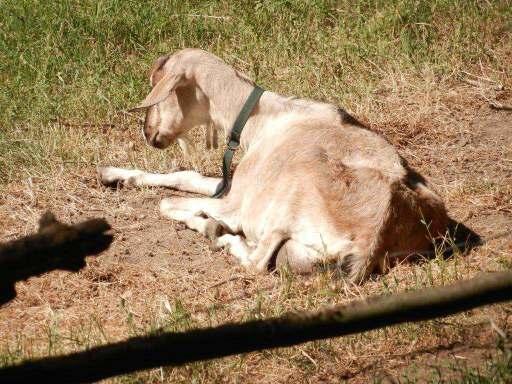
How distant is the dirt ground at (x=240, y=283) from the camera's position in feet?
12.2

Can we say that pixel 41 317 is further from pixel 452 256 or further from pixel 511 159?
pixel 511 159

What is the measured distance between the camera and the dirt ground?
3.71 metres

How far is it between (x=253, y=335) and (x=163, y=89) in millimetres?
4296

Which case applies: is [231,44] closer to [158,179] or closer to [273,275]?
[158,179]

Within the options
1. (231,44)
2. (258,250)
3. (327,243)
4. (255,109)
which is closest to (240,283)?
(258,250)

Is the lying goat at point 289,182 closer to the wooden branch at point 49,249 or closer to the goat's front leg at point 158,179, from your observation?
the goat's front leg at point 158,179

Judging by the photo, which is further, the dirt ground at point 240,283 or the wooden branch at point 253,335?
the dirt ground at point 240,283

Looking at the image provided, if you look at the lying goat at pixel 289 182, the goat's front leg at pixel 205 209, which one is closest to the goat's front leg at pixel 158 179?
the lying goat at pixel 289 182

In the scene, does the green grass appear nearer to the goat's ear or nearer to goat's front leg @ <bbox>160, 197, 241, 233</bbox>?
the goat's ear

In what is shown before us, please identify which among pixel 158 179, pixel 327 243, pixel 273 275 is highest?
pixel 327 243

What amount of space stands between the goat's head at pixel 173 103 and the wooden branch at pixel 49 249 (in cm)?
411

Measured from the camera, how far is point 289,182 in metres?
5.11

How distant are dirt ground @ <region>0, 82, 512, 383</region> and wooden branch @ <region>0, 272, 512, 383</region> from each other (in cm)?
143

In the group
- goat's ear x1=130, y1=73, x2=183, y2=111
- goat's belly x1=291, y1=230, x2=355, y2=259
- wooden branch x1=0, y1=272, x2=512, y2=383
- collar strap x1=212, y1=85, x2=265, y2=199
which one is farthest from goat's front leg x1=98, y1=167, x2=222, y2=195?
wooden branch x1=0, y1=272, x2=512, y2=383
